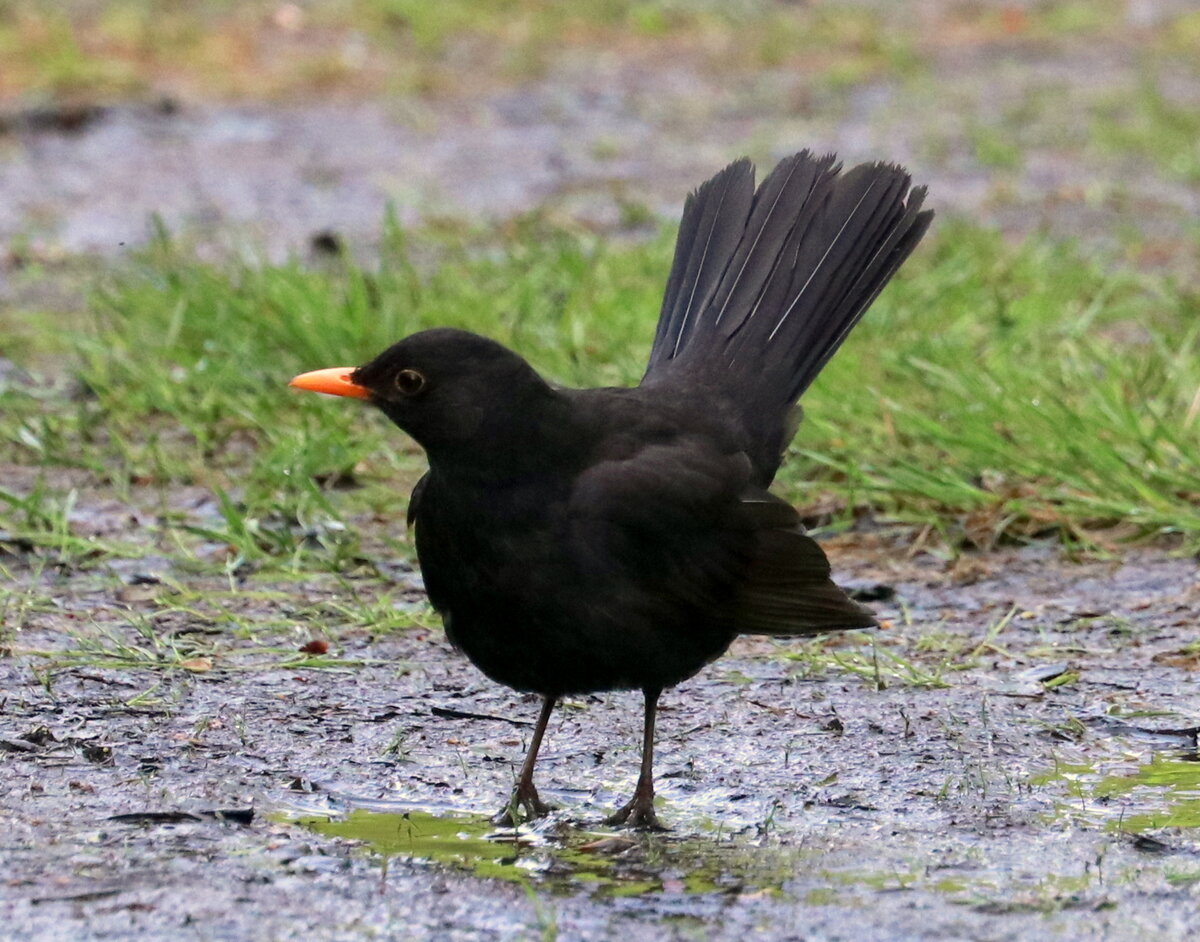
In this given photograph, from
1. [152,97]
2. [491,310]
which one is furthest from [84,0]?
[491,310]

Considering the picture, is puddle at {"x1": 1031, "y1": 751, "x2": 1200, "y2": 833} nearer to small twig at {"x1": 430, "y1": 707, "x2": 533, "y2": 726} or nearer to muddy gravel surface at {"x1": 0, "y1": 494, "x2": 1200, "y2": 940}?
muddy gravel surface at {"x1": 0, "y1": 494, "x2": 1200, "y2": 940}

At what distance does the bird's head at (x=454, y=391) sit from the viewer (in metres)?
4.12

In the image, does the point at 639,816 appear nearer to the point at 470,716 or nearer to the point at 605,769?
the point at 605,769

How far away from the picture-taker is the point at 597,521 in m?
4.12

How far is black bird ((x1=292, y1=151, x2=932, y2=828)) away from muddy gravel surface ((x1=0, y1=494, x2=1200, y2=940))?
258 mm

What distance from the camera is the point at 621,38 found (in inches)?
599

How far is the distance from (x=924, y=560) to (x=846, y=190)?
53.2 inches

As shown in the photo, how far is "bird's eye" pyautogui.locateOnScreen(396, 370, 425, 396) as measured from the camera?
416cm

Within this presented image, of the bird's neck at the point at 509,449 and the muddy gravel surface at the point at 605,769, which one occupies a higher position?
the bird's neck at the point at 509,449

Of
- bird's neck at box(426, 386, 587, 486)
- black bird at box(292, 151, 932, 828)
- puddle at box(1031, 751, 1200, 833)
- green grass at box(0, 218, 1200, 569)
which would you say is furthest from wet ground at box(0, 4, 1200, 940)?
bird's neck at box(426, 386, 587, 486)

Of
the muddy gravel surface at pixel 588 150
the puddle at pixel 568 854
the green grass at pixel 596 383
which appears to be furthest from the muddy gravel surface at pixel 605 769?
the muddy gravel surface at pixel 588 150

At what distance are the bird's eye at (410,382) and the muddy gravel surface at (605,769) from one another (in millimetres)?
839

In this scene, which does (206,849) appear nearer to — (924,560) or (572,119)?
(924,560)

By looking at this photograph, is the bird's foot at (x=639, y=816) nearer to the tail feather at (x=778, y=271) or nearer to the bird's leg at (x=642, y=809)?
the bird's leg at (x=642, y=809)
